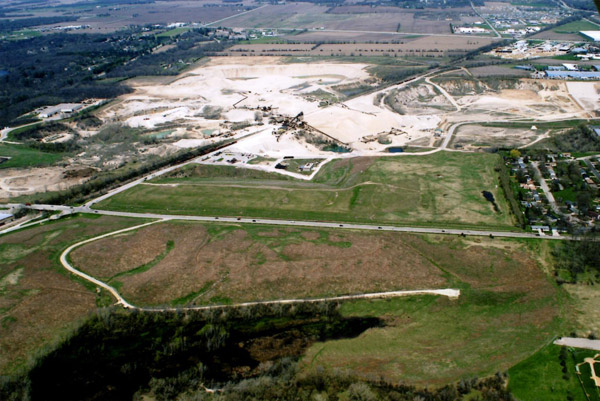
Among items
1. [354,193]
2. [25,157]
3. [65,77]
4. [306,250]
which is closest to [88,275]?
[306,250]

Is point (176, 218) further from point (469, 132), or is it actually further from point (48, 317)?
point (469, 132)

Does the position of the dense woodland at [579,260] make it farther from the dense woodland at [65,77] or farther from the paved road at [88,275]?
the dense woodland at [65,77]

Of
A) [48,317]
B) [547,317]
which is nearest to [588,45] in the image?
[547,317]

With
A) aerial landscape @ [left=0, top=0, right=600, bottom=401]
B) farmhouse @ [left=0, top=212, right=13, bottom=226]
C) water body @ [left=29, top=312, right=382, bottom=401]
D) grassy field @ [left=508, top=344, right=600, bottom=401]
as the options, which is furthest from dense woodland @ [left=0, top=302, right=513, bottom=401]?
farmhouse @ [left=0, top=212, right=13, bottom=226]

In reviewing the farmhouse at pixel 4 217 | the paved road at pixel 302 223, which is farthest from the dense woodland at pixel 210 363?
the farmhouse at pixel 4 217

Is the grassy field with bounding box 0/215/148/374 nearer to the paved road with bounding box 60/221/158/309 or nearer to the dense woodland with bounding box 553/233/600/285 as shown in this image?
the paved road with bounding box 60/221/158/309

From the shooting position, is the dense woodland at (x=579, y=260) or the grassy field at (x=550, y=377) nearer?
the grassy field at (x=550, y=377)
